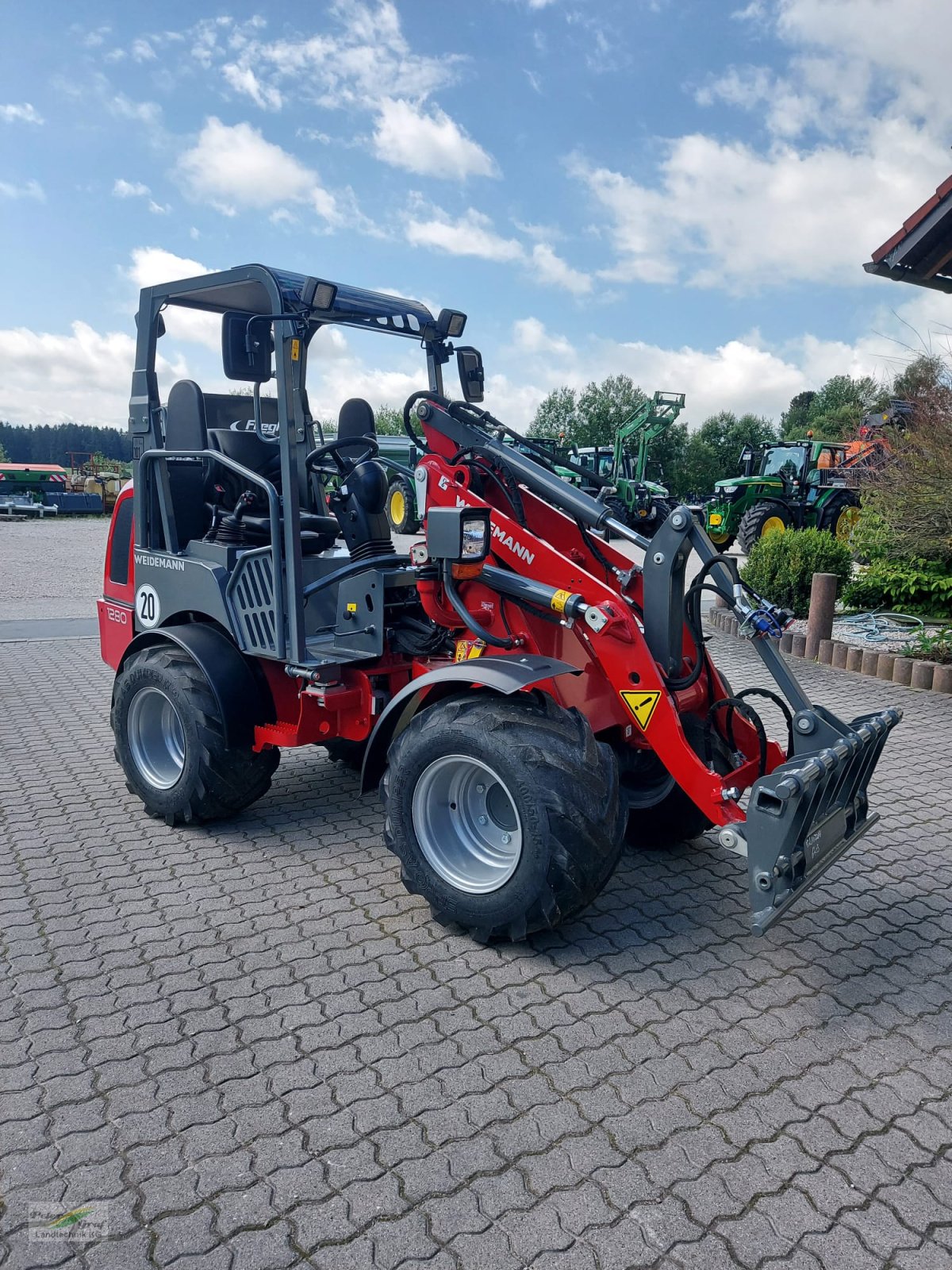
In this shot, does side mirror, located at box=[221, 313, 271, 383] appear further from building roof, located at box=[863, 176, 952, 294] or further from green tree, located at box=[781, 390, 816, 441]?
green tree, located at box=[781, 390, 816, 441]

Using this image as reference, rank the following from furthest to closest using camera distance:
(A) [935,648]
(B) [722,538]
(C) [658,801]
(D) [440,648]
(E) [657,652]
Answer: (B) [722,538] → (A) [935,648] → (D) [440,648] → (C) [658,801] → (E) [657,652]

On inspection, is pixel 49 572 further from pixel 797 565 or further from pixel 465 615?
pixel 465 615

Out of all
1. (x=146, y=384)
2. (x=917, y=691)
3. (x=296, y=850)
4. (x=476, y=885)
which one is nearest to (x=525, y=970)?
(x=476, y=885)

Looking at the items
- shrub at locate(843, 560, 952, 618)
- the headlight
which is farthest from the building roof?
the headlight

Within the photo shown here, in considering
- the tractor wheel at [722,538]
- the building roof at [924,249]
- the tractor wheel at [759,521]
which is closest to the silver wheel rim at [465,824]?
the building roof at [924,249]

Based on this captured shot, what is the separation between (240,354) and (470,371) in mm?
1219

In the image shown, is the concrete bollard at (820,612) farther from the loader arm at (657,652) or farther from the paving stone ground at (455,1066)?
the loader arm at (657,652)

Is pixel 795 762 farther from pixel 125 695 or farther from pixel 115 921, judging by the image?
pixel 125 695

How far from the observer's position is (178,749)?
525 centimetres

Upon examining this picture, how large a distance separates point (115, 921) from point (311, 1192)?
187 cm

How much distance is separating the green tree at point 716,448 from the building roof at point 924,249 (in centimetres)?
3497

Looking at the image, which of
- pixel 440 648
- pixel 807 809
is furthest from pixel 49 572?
pixel 807 809

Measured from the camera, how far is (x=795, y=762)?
354 cm

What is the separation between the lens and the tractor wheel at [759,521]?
18984 mm
